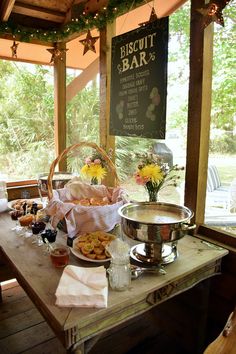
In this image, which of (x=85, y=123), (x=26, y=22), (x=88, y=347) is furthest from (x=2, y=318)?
(x=85, y=123)

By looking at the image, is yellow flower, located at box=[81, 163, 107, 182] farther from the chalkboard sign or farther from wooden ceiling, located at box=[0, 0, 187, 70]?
wooden ceiling, located at box=[0, 0, 187, 70]

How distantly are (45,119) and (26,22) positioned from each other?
13.1 ft

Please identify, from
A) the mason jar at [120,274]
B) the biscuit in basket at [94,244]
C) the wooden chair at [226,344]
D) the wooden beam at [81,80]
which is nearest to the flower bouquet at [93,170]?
the biscuit in basket at [94,244]

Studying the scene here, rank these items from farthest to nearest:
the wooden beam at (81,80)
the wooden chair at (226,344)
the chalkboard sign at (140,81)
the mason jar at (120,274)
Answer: the wooden beam at (81,80) < the chalkboard sign at (140,81) < the mason jar at (120,274) < the wooden chair at (226,344)

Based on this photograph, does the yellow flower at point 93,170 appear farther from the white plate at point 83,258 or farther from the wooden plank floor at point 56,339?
the wooden plank floor at point 56,339

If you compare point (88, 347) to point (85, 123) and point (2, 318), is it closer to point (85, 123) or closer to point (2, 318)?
point (2, 318)

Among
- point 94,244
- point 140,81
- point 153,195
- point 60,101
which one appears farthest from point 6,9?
point 94,244

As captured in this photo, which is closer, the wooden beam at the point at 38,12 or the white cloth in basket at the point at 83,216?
the white cloth in basket at the point at 83,216

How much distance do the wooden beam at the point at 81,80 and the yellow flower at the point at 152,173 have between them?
2.31 m

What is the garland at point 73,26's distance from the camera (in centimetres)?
201

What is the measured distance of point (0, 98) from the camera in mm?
6305

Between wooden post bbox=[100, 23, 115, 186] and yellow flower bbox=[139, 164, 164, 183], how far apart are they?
827 mm

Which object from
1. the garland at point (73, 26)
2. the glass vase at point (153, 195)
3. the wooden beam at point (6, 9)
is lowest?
the glass vase at point (153, 195)

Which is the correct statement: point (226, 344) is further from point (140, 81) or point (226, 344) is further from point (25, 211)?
point (140, 81)
